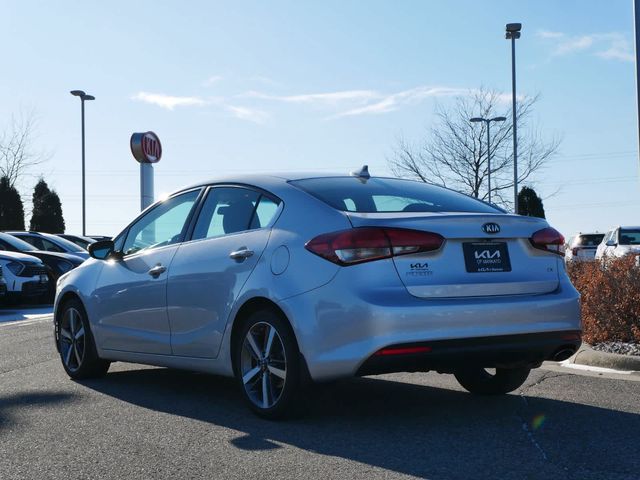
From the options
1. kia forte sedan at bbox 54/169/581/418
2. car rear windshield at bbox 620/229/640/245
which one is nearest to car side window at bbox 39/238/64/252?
car rear windshield at bbox 620/229/640/245

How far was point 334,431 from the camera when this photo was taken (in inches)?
212

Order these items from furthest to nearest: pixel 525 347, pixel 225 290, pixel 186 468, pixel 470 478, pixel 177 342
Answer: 1. pixel 177 342
2. pixel 225 290
3. pixel 525 347
4. pixel 186 468
5. pixel 470 478

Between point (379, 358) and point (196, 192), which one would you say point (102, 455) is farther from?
point (196, 192)

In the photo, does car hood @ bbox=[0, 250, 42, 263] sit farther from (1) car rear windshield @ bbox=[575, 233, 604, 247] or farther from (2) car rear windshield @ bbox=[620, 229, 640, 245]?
(1) car rear windshield @ bbox=[575, 233, 604, 247]

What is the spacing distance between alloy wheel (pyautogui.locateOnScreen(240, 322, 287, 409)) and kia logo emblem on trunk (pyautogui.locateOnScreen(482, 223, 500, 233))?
54.6 inches

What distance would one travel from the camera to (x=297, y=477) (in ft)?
14.4

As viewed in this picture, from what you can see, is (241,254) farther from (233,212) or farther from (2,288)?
(2,288)

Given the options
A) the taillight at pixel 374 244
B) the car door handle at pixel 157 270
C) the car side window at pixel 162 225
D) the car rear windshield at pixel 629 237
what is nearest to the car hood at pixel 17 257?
the car side window at pixel 162 225

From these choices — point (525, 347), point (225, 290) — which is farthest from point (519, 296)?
point (225, 290)

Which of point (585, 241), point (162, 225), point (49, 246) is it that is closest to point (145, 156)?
point (49, 246)

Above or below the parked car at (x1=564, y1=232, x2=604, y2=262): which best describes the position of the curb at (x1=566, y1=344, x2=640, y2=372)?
below

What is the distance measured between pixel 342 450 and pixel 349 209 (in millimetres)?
1465

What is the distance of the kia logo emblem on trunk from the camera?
543 cm

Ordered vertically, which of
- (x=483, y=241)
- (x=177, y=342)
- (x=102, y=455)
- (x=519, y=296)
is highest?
(x=483, y=241)
